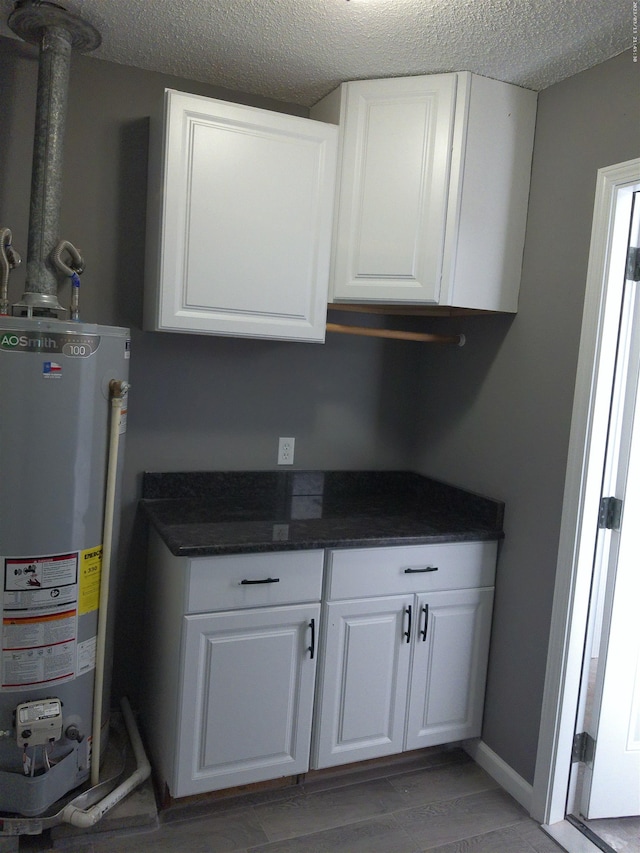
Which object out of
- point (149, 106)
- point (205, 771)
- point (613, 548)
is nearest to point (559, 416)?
point (613, 548)

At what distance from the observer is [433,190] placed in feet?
7.03

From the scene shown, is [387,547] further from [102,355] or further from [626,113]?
[626,113]

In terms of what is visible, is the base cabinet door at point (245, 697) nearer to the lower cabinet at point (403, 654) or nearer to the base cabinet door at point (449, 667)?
the lower cabinet at point (403, 654)

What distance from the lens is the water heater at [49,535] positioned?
1729 mm

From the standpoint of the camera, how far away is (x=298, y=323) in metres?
2.22

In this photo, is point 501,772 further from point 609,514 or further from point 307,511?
point 307,511

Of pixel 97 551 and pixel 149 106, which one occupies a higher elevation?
pixel 149 106

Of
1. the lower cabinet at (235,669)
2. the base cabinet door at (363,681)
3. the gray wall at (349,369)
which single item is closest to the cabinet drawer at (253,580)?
the lower cabinet at (235,669)

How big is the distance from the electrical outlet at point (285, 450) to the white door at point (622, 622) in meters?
1.17

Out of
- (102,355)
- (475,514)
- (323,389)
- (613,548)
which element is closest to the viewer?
(102,355)

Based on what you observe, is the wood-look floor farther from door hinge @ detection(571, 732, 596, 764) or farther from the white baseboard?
door hinge @ detection(571, 732, 596, 764)

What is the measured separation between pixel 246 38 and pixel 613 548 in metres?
1.92

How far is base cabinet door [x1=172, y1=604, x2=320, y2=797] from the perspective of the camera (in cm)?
192

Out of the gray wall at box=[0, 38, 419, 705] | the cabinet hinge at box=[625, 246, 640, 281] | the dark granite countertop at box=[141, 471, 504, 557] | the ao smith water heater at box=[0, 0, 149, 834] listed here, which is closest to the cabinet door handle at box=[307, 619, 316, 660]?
the dark granite countertop at box=[141, 471, 504, 557]
